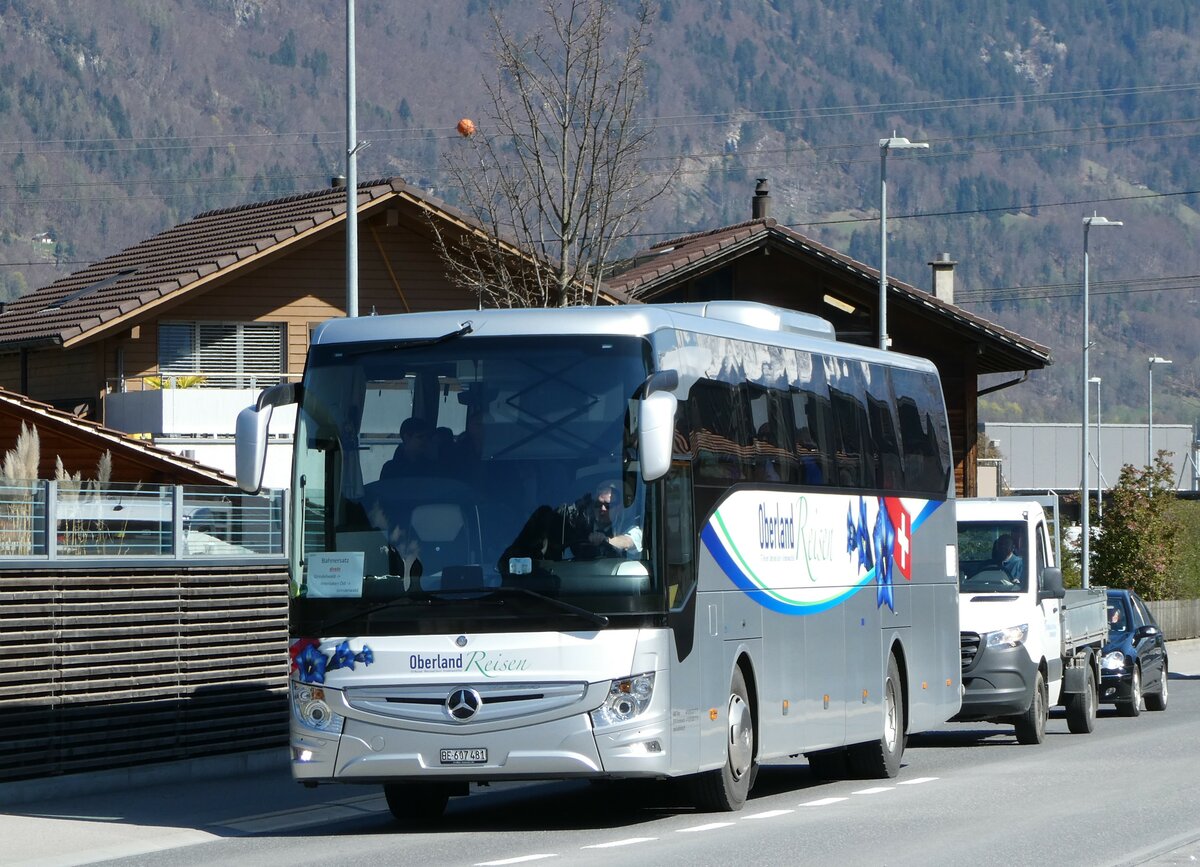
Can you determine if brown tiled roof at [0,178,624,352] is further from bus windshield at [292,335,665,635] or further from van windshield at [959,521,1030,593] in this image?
bus windshield at [292,335,665,635]

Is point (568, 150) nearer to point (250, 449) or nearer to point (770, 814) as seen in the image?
point (770, 814)

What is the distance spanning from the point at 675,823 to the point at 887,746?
3.97 metres

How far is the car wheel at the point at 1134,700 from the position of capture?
93.3 ft

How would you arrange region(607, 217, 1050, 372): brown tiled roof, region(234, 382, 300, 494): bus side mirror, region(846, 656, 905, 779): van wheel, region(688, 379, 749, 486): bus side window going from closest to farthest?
region(234, 382, 300, 494): bus side mirror
region(688, 379, 749, 486): bus side window
region(846, 656, 905, 779): van wheel
region(607, 217, 1050, 372): brown tiled roof

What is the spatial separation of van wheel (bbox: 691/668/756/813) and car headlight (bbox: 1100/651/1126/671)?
13600 mm

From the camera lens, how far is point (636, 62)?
3188 cm

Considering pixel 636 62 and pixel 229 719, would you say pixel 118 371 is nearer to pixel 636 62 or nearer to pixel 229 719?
pixel 636 62

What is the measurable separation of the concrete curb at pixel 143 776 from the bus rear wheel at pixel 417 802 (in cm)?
292

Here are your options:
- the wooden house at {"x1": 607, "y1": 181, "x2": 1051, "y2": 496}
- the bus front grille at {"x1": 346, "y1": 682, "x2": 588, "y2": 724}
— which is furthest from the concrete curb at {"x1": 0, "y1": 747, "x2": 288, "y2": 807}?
the wooden house at {"x1": 607, "y1": 181, "x2": 1051, "y2": 496}

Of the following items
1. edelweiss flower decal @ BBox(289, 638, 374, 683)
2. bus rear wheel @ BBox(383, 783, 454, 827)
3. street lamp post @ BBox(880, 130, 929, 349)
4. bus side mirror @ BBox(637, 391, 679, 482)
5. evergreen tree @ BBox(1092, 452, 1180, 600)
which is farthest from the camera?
evergreen tree @ BBox(1092, 452, 1180, 600)

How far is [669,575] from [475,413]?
166 centimetres

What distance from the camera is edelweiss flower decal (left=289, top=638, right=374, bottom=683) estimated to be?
14.5 m

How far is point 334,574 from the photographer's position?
14602 millimetres

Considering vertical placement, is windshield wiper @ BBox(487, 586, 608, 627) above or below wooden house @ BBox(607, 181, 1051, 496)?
below
